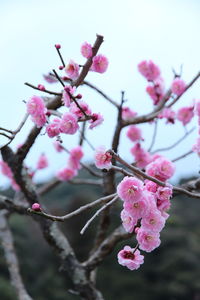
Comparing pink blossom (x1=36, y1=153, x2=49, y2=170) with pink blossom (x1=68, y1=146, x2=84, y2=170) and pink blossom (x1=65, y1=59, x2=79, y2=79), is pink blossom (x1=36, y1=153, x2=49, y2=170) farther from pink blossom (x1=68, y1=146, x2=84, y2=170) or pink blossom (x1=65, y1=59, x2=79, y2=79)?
pink blossom (x1=65, y1=59, x2=79, y2=79)

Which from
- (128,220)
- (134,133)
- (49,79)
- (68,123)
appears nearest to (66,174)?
(134,133)

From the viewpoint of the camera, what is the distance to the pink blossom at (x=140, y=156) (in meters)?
2.80

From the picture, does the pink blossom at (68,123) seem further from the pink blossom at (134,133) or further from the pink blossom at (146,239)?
the pink blossom at (134,133)

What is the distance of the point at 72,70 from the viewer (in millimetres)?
1884

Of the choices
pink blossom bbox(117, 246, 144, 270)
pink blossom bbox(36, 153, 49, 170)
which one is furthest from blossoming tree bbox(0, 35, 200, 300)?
pink blossom bbox(36, 153, 49, 170)

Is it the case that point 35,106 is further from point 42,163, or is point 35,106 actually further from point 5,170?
point 42,163

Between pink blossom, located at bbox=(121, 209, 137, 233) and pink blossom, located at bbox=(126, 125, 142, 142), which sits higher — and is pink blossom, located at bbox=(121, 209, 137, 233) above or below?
above

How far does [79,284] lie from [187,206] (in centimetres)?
1693

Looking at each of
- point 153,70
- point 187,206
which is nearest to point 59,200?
point 187,206

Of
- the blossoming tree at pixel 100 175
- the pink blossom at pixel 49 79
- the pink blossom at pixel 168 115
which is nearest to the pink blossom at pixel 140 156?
the blossoming tree at pixel 100 175

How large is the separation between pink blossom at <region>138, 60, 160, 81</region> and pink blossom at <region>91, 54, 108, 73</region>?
0.99 metres

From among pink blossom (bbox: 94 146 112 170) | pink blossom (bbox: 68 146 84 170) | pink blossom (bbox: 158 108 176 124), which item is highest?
pink blossom (bbox: 94 146 112 170)

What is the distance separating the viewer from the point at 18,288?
258 cm

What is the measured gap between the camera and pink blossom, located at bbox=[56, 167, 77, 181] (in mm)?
3180
